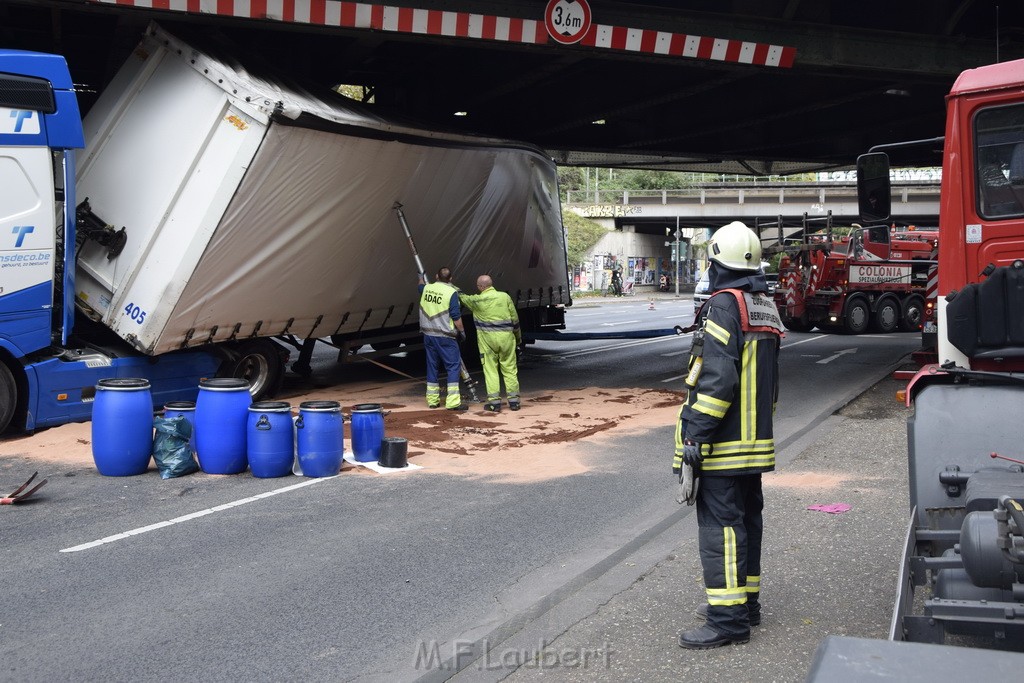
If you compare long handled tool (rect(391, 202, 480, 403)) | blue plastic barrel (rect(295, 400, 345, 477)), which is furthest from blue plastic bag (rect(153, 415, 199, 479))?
A: long handled tool (rect(391, 202, 480, 403))

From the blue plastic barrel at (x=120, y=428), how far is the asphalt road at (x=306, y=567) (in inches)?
6.7

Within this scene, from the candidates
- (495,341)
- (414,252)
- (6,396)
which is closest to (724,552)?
(6,396)

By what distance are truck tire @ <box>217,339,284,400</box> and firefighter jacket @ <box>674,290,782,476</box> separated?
8108 millimetres

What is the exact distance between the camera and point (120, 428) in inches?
314

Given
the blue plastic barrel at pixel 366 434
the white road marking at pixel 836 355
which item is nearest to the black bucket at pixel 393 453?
the blue plastic barrel at pixel 366 434

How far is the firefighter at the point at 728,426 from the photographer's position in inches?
174

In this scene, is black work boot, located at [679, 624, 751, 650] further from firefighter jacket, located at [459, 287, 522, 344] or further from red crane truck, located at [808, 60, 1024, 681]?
firefighter jacket, located at [459, 287, 522, 344]

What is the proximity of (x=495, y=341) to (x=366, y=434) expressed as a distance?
11.8 feet

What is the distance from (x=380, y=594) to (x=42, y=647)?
1.61 m

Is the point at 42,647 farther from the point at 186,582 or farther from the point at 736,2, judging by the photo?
the point at 736,2

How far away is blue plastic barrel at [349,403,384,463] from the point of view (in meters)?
8.69

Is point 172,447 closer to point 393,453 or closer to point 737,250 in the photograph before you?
point 393,453

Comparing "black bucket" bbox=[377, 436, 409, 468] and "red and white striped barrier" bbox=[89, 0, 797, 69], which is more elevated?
"red and white striped barrier" bbox=[89, 0, 797, 69]

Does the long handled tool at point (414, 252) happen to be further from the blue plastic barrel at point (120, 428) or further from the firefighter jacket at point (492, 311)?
the blue plastic barrel at point (120, 428)
